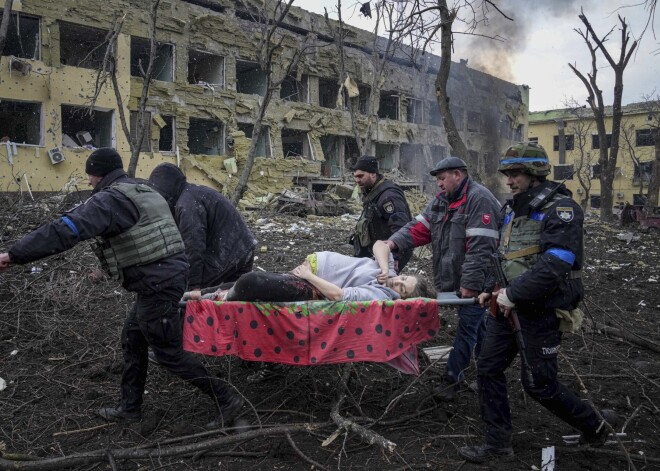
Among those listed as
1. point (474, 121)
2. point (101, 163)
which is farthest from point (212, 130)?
point (474, 121)

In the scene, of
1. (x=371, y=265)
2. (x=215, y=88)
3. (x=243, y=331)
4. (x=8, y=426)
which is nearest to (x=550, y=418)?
(x=371, y=265)

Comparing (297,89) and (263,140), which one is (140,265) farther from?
(297,89)

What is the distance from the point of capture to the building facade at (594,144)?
37.5m

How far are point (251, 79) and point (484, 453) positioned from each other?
22578 mm

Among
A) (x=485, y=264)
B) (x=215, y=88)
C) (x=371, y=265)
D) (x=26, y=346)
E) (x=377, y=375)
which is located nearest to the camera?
(x=485, y=264)

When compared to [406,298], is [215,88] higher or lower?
higher

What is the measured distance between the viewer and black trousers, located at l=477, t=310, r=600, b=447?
2.87 metres

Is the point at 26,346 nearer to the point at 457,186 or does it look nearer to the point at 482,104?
the point at 457,186

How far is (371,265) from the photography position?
13.0 feet

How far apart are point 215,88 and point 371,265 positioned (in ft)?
59.1

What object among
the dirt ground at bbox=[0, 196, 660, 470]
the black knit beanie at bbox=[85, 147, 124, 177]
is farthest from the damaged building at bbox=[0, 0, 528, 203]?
the black knit beanie at bbox=[85, 147, 124, 177]

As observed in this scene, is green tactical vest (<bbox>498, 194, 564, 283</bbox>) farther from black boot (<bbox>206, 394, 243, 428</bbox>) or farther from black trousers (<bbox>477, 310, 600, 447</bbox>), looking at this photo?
black boot (<bbox>206, 394, 243, 428</bbox>)

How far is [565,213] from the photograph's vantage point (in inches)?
109

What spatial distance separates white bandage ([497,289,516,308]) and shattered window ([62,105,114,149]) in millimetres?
16762
